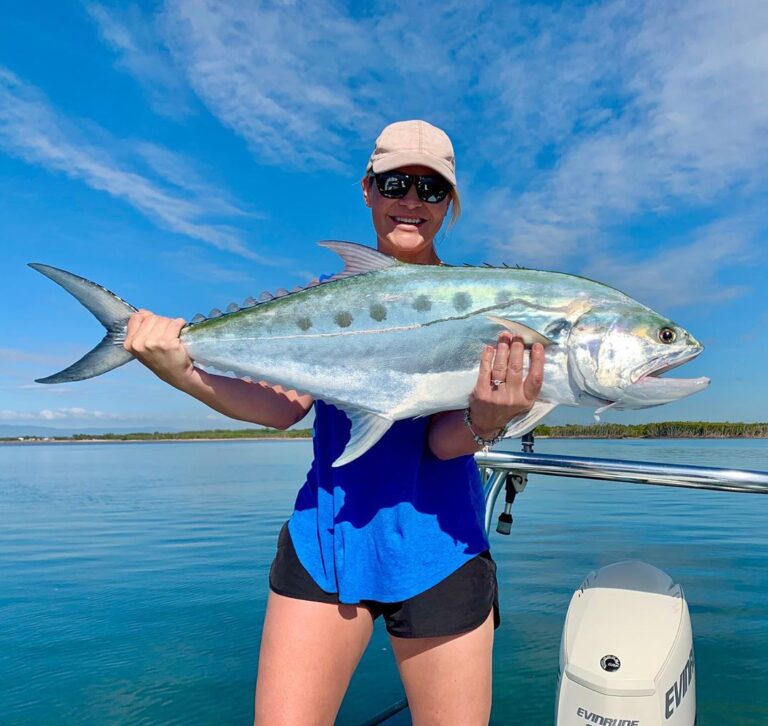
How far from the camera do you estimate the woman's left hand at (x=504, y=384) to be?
1963mm

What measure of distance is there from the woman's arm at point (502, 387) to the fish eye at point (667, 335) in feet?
1.48

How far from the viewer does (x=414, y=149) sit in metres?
2.36

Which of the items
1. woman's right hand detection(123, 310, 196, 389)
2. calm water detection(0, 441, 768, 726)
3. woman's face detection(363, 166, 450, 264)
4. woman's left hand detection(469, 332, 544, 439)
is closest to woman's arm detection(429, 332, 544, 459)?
woman's left hand detection(469, 332, 544, 439)

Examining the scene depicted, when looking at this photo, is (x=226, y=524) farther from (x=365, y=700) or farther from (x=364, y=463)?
(x=364, y=463)

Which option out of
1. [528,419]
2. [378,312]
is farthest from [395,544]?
[378,312]

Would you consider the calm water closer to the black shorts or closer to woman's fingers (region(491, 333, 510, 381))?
the black shorts

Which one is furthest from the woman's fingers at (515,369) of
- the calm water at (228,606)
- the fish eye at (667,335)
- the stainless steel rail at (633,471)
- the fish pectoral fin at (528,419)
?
the calm water at (228,606)

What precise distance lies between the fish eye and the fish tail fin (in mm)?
1837

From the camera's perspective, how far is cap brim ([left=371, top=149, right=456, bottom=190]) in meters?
2.31

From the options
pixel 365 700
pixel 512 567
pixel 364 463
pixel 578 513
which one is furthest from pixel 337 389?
pixel 578 513

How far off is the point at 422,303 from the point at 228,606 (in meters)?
4.82

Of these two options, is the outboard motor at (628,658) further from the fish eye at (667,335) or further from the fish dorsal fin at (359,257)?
the fish dorsal fin at (359,257)

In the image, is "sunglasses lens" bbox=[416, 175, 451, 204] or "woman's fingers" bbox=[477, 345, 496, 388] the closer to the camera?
"woman's fingers" bbox=[477, 345, 496, 388]

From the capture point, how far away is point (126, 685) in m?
4.23
